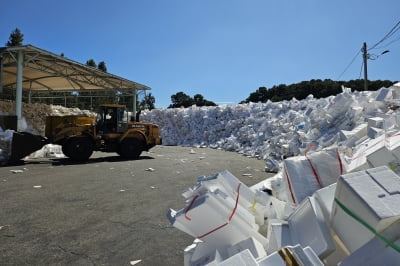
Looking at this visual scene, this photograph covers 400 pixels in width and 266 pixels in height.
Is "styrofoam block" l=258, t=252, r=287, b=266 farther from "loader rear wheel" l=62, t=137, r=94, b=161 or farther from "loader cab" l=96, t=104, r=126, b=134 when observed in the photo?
"loader cab" l=96, t=104, r=126, b=134

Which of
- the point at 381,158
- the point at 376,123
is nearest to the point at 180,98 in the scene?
the point at 376,123

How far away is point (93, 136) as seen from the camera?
9.66 metres

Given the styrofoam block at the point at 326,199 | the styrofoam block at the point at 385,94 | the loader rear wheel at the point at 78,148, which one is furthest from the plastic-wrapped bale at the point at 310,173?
the loader rear wheel at the point at 78,148

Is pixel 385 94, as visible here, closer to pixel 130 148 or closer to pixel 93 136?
pixel 130 148

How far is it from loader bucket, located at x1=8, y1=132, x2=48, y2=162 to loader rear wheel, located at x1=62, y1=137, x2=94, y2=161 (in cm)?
78

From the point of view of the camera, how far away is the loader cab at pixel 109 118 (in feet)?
33.3

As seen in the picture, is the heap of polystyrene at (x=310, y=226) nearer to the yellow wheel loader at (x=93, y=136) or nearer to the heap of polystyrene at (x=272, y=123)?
the heap of polystyrene at (x=272, y=123)

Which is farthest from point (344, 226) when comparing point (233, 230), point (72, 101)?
point (72, 101)

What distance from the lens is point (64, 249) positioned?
2885mm

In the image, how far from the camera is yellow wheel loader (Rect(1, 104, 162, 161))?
914 centimetres

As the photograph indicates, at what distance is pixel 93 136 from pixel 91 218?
20.7 feet

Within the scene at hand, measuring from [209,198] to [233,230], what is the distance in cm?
29

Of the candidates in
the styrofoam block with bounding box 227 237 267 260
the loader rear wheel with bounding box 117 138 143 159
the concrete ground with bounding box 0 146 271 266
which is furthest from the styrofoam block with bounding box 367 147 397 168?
the loader rear wheel with bounding box 117 138 143 159

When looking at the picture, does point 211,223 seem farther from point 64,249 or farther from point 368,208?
point 64,249
